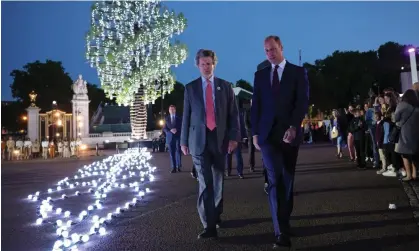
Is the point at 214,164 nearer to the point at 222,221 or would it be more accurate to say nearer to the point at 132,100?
the point at 222,221

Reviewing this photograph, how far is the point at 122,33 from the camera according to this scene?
89.5 feet

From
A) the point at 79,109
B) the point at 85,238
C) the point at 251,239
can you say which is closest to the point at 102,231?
the point at 85,238

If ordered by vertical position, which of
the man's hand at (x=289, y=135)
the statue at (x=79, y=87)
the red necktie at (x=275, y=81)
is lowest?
the man's hand at (x=289, y=135)

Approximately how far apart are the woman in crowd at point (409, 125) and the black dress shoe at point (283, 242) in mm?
4686

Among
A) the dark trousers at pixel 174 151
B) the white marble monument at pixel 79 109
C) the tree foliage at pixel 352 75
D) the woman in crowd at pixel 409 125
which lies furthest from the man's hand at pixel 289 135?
the tree foliage at pixel 352 75

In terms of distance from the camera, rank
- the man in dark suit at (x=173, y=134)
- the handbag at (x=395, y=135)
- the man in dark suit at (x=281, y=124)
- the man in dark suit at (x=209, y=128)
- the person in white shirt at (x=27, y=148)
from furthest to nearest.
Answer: the person in white shirt at (x=27, y=148), the man in dark suit at (x=173, y=134), the handbag at (x=395, y=135), the man in dark suit at (x=209, y=128), the man in dark suit at (x=281, y=124)

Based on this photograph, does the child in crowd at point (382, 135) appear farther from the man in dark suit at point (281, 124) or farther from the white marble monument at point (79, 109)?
the white marble monument at point (79, 109)

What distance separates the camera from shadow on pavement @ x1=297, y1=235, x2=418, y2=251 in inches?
153

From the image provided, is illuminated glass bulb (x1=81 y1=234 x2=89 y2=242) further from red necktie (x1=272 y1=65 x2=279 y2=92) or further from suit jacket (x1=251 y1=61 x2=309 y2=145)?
red necktie (x1=272 y1=65 x2=279 y2=92)

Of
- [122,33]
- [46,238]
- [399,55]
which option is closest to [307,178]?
[46,238]

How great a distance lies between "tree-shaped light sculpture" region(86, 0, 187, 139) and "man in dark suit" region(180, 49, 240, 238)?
22.9 metres

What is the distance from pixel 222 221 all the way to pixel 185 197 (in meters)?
2.17

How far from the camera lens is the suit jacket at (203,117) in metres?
4.77

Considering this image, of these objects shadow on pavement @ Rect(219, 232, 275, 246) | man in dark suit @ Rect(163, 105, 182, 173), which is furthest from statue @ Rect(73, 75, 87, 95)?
shadow on pavement @ Rect(219, 232, 275, 246)
